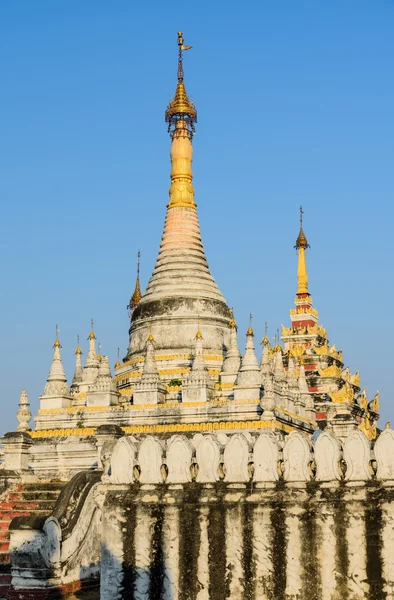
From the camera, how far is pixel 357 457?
1502 cm

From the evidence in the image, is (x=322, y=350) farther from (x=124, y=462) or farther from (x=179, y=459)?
(x=179, y=459)

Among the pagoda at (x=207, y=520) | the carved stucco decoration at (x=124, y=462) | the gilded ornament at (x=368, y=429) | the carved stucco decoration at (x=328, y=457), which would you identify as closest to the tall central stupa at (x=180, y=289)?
the gilded ornament at (x=368, y=429)

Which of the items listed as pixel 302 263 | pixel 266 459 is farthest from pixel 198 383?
pixel 302 263

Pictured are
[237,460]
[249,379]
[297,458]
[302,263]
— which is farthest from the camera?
[302,263]

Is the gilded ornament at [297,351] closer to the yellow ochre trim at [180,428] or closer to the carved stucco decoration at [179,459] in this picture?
the yellow ochre trim at [180,428]

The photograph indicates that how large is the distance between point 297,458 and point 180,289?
2826 cm

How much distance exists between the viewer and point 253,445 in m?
16.2

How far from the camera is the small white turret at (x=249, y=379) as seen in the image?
34.7 meters

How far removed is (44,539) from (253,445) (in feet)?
17.6

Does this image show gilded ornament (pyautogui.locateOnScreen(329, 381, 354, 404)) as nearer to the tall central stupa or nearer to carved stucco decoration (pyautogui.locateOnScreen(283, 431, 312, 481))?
the tall central stupa

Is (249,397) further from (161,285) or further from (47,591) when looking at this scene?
(47,591)

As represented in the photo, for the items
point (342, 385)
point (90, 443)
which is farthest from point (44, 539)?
point (342, 385)

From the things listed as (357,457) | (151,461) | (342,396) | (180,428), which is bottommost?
(357,457)

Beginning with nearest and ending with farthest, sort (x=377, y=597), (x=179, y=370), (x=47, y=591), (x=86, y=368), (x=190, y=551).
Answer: (x=377, y=597) → (x=190, y=551) → (x=47, y=591) → (x=179, y=370) → (x=86, y=368)
